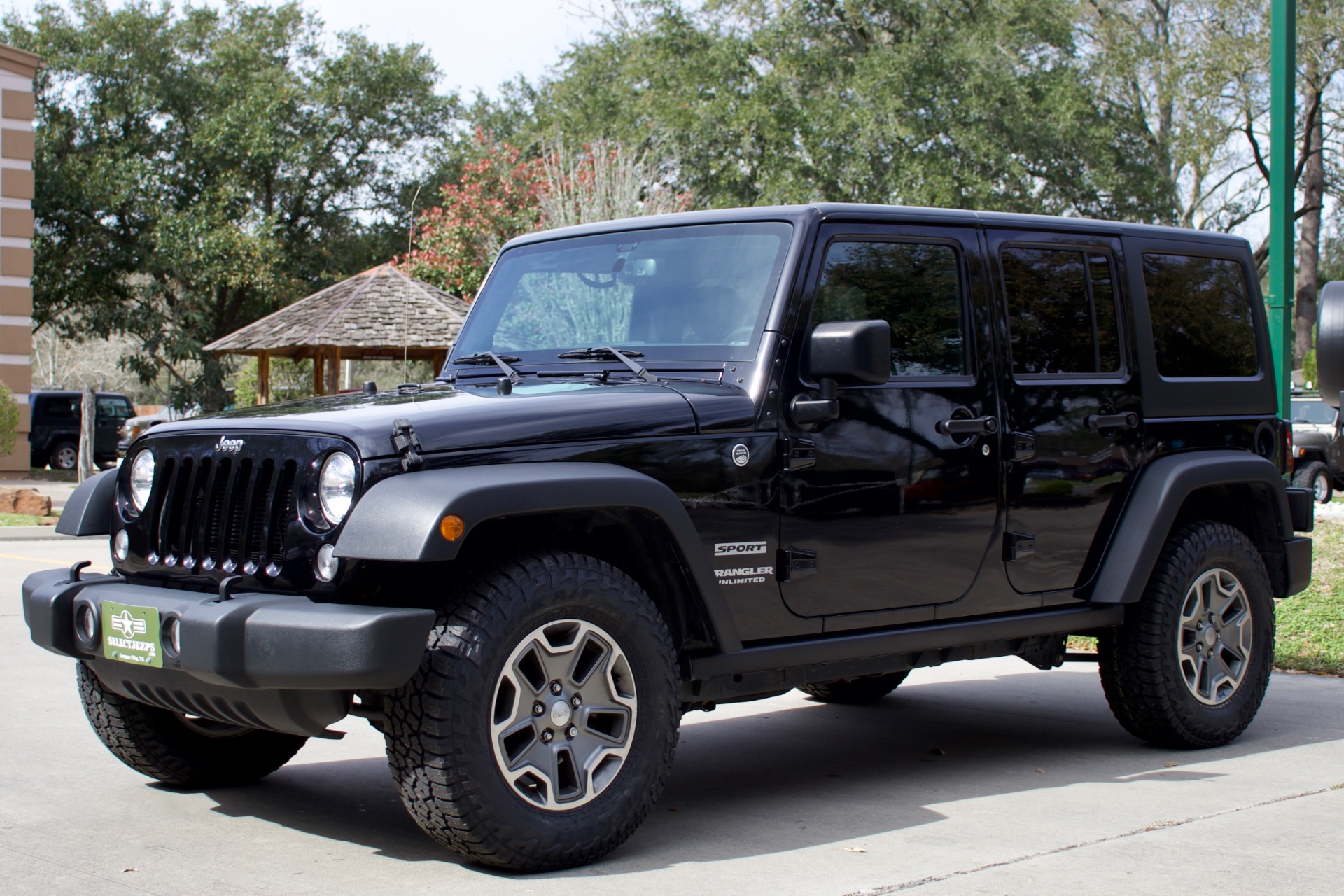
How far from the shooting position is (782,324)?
15.7 feet

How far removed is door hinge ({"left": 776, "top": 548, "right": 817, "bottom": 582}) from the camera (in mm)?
4691

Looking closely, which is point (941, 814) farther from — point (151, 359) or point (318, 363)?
point (151, 359)

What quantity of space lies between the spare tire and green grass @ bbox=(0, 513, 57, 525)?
50.5ft

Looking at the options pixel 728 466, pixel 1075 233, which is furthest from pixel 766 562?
pixel 1075 233

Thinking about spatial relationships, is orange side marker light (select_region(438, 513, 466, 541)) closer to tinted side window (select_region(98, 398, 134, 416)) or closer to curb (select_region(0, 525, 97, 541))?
curb (select_region(0, 525, 97, 541))

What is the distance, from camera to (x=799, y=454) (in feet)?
15.5

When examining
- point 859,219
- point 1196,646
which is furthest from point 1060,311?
point 1196,646

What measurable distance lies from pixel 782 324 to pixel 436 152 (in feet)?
123

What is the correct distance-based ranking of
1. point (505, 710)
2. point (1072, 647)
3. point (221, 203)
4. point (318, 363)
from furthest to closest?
point (221, 203) → point (318, 363) → point (1072, 647) → point (505, 710)

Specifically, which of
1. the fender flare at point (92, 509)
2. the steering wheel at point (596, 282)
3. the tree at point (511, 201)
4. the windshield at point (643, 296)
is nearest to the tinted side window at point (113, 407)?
the tree at point (511, 201)

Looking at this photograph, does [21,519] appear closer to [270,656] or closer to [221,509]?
[221,509]

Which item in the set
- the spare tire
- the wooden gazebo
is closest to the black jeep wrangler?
the spare tire

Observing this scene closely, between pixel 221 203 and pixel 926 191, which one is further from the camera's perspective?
pixel 221 203

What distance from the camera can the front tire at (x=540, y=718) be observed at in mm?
3904
